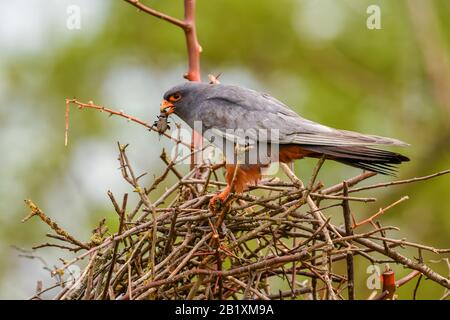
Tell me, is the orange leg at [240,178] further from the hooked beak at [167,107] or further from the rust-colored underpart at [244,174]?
the hooked beak at [167,107]

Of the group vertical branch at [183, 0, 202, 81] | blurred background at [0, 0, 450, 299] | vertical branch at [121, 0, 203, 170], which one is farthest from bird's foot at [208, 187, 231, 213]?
blurred background at [0, 0, 450, 299]

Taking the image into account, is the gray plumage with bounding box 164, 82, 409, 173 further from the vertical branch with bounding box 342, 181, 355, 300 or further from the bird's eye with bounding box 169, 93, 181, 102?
the vertical branch with bounding box 342, 181, 355, 300

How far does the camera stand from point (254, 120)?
15.2 feet

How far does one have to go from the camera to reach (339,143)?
4082 millimetres

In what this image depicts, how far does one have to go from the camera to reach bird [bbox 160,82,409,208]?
12.9 feet

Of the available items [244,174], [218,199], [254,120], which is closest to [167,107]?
[254,120]

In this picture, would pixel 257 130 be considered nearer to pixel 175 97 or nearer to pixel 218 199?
pixel 175 97

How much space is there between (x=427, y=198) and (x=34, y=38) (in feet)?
18.2

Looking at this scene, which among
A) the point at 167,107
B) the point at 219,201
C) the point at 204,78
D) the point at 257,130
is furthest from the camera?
the point at 204,78

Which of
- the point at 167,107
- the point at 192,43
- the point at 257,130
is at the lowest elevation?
the point at 257,130

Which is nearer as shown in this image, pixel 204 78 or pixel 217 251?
pixel 217 251

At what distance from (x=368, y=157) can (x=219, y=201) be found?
76cm

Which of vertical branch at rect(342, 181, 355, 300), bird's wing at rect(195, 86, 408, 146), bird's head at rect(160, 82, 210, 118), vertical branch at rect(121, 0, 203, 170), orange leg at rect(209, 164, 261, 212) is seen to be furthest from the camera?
bird's head at rect(160, 82, 210, 118)

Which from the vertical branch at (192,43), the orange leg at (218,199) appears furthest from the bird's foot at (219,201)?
the vertical branch at (192,43)
